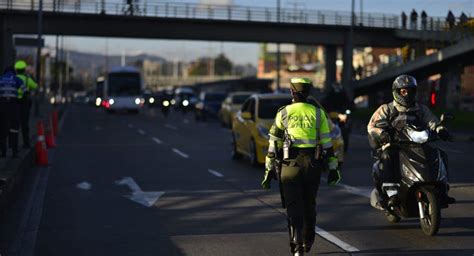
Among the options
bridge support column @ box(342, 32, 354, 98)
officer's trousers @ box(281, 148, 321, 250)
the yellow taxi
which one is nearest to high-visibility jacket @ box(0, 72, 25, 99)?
the yellow taxi

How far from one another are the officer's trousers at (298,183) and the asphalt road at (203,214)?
0.92 meters

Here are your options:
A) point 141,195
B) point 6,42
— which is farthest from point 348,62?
point 141,195

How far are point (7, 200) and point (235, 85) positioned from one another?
310 ft

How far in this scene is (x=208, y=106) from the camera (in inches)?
1916

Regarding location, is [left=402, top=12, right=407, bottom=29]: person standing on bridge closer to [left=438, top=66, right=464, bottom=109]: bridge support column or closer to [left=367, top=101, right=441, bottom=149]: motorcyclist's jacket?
[left=438, top=66, right=464, bottom=109]: bridge support column

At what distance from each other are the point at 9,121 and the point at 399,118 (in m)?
10.2

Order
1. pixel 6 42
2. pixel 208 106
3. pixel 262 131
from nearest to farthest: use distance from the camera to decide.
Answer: pixel 262 131 < pixel 208 106 < pixel 6 42

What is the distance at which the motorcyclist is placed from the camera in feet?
31.0

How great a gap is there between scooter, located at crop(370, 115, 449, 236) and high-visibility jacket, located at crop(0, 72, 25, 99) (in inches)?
391

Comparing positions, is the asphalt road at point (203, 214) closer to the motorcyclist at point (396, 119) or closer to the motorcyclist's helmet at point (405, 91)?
the motorcyclist at point (396, 119)

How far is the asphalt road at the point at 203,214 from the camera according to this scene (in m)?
9.04

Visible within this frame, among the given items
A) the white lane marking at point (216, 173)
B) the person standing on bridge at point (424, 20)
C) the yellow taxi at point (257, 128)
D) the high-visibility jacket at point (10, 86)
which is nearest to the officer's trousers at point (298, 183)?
the white lane marking at point (216, 173)

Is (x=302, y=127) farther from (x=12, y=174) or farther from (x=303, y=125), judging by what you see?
(x=12, y=174)

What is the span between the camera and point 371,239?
941 centimetres
